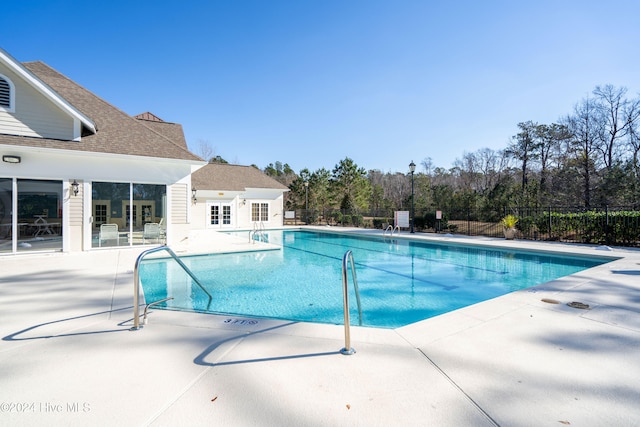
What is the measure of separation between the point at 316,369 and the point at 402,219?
657 inches

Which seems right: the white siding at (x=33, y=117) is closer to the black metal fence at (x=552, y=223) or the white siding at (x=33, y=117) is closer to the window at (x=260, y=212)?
the window at (x=260, y=212)

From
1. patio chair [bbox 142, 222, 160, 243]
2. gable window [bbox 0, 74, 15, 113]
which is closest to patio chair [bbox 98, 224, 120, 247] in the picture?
patio chair [bbox 142, 222, 160, 243]

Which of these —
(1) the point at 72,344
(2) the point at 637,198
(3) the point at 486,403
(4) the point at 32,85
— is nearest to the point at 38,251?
(4) the point at 32,85

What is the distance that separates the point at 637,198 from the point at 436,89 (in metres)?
15.2

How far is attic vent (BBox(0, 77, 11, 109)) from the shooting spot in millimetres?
9117

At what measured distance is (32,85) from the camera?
9.27 meters

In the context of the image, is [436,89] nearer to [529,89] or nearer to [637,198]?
[529,89]

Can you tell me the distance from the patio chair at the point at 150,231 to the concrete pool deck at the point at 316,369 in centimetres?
720

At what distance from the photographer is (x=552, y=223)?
14.1m

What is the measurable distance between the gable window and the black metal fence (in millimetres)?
18179

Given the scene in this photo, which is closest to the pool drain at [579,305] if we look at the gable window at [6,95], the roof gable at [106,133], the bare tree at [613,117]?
the roof gable at [106,133]

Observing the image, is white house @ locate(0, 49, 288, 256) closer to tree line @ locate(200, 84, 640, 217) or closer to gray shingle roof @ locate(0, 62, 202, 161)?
gray shingle roof @ locate(0, 62, 202, 161)

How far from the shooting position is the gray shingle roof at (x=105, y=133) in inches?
395

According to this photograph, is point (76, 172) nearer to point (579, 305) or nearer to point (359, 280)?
point (359, 280)
